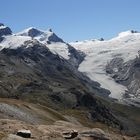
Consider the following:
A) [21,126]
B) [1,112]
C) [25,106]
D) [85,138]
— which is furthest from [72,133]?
[25,106]

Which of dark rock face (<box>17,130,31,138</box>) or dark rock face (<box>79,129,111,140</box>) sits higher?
dark rock face (<box>17,130,31,138</box>)

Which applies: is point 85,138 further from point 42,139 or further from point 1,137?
point 1,137

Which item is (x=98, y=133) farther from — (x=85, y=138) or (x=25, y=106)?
(x=25, y=106)

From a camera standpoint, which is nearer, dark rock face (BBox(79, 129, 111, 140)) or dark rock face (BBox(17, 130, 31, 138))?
dark rock face (BBox(17, 130, 31, 138))

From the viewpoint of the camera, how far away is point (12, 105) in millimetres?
99875

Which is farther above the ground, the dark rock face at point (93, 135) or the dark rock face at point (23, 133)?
the dark rock face at point (23, 133)

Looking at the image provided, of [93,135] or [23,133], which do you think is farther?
[93,135]

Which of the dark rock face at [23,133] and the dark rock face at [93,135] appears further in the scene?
the dark rock face at [93,135]

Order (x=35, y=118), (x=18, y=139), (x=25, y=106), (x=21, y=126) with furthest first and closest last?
(x=25, y=106), (x=35, y=118), (x=21, y=126), (x=18, y=139)

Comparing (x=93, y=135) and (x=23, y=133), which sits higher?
(x=23, y=133)

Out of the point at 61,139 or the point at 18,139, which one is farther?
the point at 61,139

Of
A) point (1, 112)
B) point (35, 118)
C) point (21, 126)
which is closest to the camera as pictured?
point (21, 126)

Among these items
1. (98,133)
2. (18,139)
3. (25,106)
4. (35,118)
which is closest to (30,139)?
(18,139)

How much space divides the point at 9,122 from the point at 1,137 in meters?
9.46
